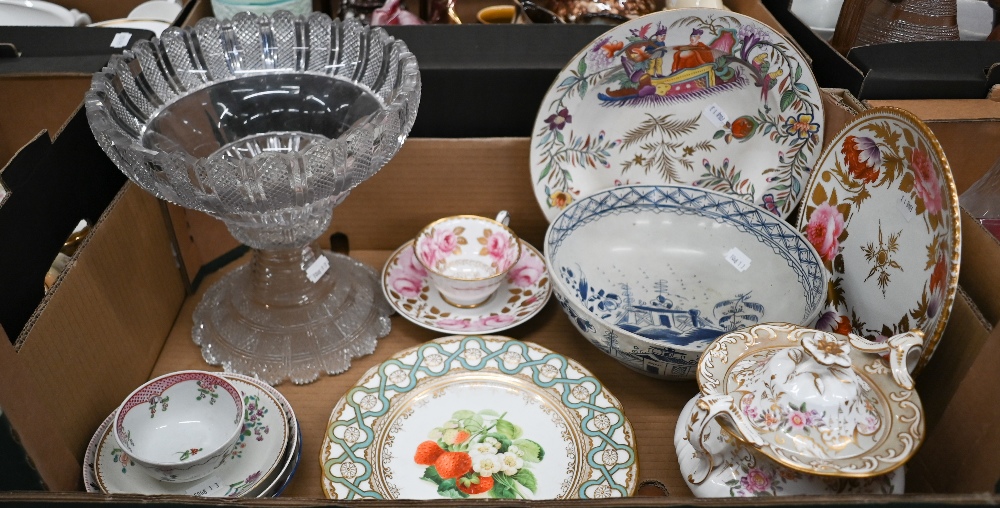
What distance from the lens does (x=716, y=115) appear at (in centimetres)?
98

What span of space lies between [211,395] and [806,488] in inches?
23.1

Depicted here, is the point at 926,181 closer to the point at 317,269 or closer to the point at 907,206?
the point at 907,206

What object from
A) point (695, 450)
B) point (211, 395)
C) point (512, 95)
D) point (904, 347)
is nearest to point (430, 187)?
point (512, 95)

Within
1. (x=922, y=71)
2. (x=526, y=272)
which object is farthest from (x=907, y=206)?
(x=526, y=272)

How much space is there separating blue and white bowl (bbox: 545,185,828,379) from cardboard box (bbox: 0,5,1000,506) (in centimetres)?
8

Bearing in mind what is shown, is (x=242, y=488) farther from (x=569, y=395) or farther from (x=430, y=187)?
(x=430, y=187)

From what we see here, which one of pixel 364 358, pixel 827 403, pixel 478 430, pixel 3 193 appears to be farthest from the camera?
pixel 364 358

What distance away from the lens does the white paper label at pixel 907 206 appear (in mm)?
720

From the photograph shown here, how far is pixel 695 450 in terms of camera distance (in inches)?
26.3

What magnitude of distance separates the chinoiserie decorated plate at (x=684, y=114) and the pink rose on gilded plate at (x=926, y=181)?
210mm

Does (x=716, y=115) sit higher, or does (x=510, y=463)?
(x=716, y=115)

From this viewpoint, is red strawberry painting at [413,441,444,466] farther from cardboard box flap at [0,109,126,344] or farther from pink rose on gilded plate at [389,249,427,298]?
cardboard box flap at [0,109,126,344]

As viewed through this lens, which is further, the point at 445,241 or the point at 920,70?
the point at 445,241

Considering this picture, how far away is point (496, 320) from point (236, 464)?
1.15 feet
